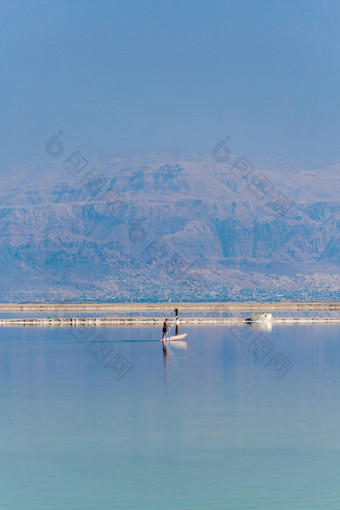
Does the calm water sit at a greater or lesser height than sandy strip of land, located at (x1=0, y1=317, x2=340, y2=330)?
lesser

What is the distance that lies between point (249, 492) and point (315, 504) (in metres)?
1.43

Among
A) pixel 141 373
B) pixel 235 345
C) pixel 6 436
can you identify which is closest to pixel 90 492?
pixel 6 436

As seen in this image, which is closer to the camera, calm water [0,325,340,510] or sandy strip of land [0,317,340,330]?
calm water [0,325,340,510]

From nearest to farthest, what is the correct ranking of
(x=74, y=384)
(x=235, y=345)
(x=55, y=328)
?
(x=74, y=384) < (x=235, y=345) < (x=55, y=328)

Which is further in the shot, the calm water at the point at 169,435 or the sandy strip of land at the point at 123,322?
the sandy strip of land at the point at 123,322

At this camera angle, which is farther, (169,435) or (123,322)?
(123,322)

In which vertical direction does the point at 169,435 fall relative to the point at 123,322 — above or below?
below

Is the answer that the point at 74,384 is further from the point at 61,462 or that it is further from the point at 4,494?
the point at 4,494

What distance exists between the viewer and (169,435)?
21.9m

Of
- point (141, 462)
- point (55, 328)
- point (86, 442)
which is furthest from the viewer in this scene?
point (55, 328)

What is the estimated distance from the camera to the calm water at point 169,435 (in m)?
16.5

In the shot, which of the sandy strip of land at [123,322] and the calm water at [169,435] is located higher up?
the sandy strip of land at [123,322]

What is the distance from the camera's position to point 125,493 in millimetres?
16609

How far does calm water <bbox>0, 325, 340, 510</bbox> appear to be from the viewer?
16.5m
